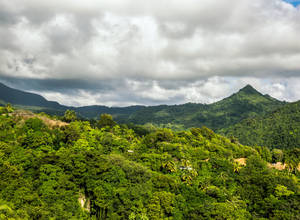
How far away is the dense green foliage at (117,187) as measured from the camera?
48.8m

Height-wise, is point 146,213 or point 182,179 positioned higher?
point 182,179

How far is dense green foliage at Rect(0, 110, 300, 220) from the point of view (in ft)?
160

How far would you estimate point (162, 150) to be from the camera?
9131 centimetres

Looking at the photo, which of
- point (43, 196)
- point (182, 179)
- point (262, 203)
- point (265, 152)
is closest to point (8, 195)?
point (43, 196)

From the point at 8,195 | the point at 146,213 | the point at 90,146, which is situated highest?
the point at 90,146

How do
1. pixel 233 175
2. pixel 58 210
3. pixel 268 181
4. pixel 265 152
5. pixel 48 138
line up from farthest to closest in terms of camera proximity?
pixel 265 152 → pixel 233 175 → pixel 48 138 → pixel 268 181 → pixel 58 210

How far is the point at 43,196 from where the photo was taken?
158ft

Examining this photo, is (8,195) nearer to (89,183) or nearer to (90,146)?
(89,183)

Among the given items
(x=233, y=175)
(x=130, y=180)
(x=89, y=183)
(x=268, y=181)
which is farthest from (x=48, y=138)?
(x=268, y=181)

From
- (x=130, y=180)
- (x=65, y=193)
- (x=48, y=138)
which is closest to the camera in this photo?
(x=65, y=193)

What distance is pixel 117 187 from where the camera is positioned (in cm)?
5897

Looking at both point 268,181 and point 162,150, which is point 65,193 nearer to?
point 162,150

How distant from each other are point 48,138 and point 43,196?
102ft

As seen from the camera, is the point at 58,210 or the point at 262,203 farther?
the point at 262,203
